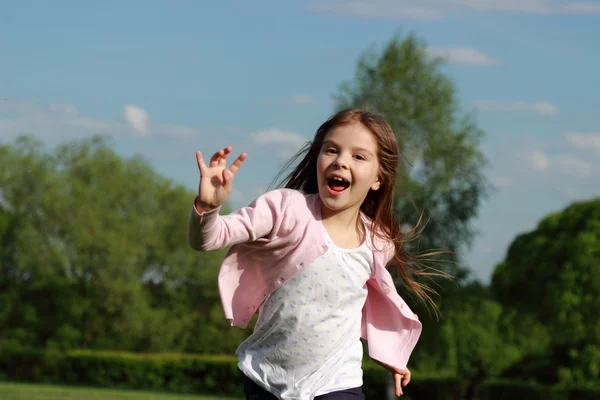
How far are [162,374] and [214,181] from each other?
3074 centimetres

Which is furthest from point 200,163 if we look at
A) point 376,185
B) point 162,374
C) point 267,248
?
point 162,374

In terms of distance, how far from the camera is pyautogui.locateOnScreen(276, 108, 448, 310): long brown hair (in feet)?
14.3

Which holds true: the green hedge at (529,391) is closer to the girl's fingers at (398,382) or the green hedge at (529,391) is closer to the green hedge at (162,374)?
the green hedge at (162,374)

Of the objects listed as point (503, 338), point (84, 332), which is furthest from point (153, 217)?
point (503, 338)

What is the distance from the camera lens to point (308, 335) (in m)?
4.09

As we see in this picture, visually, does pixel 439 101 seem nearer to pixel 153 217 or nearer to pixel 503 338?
pixel 503 338

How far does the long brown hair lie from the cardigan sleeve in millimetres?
372

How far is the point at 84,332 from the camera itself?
4131 centimetres

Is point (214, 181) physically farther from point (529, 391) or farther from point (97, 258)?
point (97, 258)

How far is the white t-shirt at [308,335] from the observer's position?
4090mm

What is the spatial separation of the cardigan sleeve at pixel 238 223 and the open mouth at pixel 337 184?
20cm

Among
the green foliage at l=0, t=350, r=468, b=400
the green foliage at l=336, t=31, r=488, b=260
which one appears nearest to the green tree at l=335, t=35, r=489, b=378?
the green foliage at l=336, t=31, r=488, b=260

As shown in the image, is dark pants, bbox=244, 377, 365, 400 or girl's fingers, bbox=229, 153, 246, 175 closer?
girl's fingers, bbox=229, 153, 246, 175

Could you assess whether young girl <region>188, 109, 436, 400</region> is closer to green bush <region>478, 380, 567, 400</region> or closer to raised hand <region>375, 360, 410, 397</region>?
raised hand <region>375, 360, 410, 397</region>
